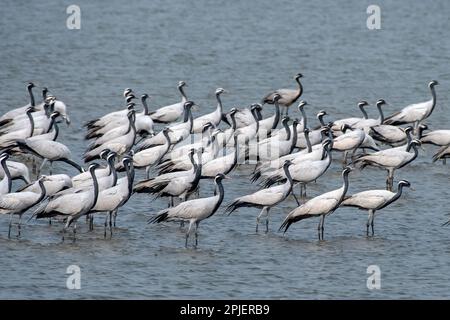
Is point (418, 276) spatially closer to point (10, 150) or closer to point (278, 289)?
point (278, 289)

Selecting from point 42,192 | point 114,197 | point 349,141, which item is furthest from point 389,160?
point 42,192

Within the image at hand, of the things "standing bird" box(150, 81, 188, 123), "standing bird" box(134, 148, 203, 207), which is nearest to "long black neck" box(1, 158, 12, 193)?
"standing bird" box(134, 148, 203, 207)

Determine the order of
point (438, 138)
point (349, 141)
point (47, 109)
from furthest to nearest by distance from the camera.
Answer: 1. point (47, 109)
2. point (438, 138)
3. point (349, 141)

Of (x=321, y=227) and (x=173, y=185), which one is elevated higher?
(x=173, y=185)

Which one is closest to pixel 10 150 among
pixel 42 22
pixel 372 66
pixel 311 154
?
pixel 311 154

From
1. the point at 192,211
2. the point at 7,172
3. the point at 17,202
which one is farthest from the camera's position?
the point at 7,172

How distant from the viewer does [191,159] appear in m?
21.7

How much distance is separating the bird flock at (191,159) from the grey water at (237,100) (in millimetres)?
382

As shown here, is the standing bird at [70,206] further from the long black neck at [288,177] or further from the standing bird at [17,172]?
the long black neck at [288,177]

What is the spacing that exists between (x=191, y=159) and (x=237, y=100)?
10.4 metres

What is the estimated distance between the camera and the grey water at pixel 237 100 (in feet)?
60.8

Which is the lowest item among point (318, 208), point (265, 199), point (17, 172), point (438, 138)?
point (318, 208)

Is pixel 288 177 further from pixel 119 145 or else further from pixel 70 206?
pixel 119 145

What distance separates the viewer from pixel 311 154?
23031mm
